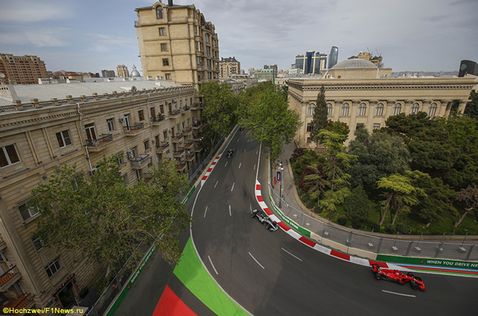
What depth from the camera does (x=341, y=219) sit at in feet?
89.2

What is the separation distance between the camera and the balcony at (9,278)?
1373 centimetres

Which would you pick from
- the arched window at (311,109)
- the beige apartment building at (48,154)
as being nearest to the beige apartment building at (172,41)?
the beige apartment building at (48,154)

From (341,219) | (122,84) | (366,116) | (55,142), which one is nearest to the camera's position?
(55,142)

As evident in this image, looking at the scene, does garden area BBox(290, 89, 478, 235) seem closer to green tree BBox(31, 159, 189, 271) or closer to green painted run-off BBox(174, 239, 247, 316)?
green painted run-off BBox(174, 239, 247, 316)

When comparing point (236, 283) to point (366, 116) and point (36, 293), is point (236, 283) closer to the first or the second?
point (36, 293)

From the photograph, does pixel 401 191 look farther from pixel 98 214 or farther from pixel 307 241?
pixel 98 214

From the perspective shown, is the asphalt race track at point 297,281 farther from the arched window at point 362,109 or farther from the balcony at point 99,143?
the arched window at point 362,109

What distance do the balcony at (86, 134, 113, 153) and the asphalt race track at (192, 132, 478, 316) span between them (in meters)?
13.7

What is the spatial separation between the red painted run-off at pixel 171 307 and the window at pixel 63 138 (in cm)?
1507

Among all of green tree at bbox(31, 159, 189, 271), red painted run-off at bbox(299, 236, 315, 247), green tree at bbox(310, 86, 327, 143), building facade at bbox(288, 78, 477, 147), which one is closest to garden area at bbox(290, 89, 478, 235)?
red painted run-off at bbox(299, 236, 315, 247)

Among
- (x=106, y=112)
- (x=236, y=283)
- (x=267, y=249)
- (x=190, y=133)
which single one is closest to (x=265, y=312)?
(x=236, y=283)

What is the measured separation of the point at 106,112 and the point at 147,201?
40.9 feet

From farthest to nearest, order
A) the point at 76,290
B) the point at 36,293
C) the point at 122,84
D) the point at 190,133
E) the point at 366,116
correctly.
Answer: the point at 366,116 → the point at 190,133 → the point at 122,84 → the point at 76,290 → the point at 36,293

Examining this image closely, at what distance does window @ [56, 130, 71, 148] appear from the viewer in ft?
58.1
